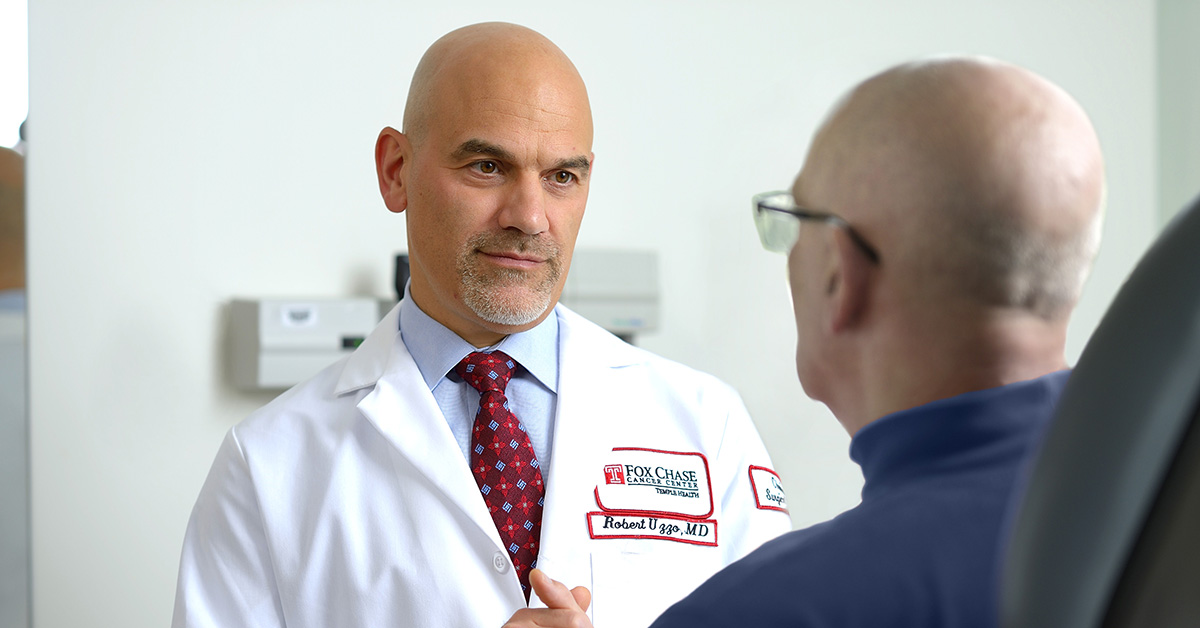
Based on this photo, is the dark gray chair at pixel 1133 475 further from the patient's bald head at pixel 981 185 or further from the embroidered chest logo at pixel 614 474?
the embroidered chest logo at pixel 614 474

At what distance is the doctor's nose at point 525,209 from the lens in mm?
1208

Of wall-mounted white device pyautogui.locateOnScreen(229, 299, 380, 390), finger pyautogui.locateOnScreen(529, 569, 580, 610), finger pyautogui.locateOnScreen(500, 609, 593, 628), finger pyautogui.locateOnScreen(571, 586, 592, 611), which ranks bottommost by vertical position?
wall-mounted white device pyautogui.locateOnScreen(229, 299, 380, 390)

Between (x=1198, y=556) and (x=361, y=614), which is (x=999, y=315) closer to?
(x=1198, y=556)

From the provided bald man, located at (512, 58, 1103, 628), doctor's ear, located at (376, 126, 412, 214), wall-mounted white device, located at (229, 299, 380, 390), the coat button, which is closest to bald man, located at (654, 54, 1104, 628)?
bald man, located at (512, 58, 1103, 628)

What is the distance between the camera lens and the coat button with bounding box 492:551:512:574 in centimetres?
114

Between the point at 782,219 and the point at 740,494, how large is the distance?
30.9 inches

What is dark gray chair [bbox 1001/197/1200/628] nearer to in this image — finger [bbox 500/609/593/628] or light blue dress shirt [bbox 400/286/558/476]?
finger [bbox 500/609/593/628]

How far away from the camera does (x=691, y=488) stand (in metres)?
1.27

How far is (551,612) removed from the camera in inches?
36.1

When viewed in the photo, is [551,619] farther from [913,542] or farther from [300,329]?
[300,329]

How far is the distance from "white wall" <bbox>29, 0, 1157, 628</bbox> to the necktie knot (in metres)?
1.24

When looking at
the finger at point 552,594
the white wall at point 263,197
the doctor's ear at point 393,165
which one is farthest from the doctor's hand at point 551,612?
the white wall at point 263,197

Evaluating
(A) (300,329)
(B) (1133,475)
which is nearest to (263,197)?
(A) (300,329)

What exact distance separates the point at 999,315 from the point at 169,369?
2133mm
